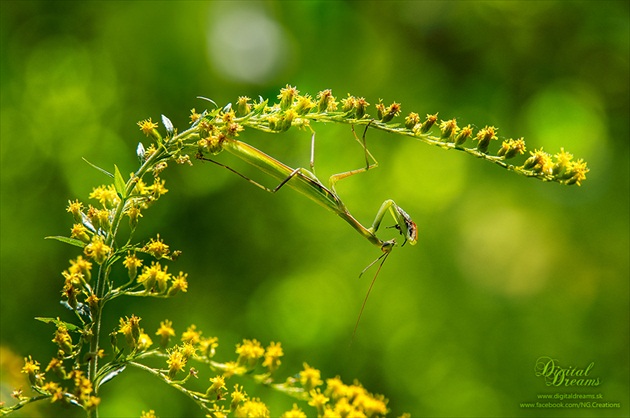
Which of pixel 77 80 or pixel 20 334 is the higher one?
pixel 77 80

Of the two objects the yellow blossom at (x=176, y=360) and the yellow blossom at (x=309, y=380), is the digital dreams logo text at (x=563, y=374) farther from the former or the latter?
the yellow blossom at (x=176, y=360)

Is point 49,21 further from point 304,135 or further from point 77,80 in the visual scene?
point 304,135

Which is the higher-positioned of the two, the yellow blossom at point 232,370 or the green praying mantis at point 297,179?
the green praying mantis at point 297,179

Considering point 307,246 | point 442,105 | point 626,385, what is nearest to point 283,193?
point 307,246

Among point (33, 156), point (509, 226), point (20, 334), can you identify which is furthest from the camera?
point (509, 226)

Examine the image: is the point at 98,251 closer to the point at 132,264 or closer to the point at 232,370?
the point at 132,264

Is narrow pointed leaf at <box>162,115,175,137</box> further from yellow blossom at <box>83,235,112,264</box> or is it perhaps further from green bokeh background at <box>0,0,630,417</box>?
green bokeh background at <box>0,0,630,417</box>

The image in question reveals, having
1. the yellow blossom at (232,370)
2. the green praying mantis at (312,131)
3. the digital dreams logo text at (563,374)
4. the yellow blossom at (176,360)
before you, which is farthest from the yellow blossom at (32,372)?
the digital dreams logo text at (563,374)
